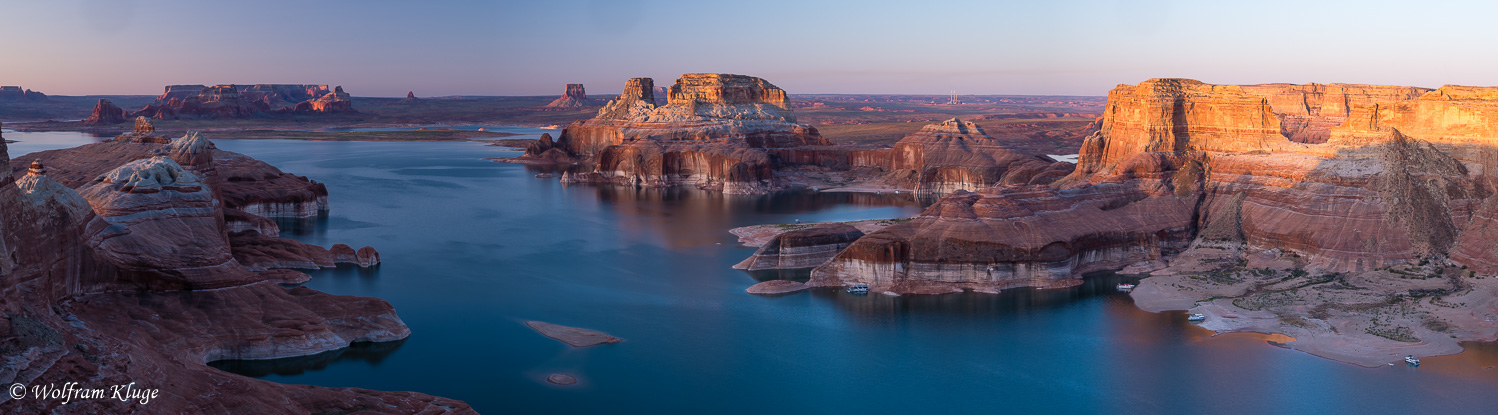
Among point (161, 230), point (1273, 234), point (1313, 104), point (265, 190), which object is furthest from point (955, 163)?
point (161, 230)

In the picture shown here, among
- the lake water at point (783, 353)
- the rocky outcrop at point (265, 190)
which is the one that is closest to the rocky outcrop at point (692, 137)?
the rocky outcrop at point (265, 190)

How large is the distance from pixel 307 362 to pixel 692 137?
302 feet

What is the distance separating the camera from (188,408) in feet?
92.5

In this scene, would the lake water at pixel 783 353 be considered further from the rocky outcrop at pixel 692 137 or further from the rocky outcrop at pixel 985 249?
the rocky outcrop at pixel 692 137

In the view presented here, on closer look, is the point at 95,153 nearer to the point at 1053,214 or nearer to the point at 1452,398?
the point at 1053,214

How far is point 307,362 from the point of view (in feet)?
137

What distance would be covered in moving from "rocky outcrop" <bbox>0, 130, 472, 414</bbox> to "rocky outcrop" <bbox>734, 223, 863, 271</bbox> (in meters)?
24.5

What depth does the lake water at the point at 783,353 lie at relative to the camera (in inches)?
1540

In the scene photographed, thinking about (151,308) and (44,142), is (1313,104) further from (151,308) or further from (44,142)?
(44,142)

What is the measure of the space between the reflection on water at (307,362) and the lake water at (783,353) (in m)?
0.11

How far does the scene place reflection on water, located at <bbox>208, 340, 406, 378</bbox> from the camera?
133ft

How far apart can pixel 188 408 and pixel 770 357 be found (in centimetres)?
2319

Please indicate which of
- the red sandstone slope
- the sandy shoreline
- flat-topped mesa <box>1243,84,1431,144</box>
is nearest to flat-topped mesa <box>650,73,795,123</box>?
flat-topped mesa <box>1243,84,1431,144</box>

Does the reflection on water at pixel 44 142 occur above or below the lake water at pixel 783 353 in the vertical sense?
above
